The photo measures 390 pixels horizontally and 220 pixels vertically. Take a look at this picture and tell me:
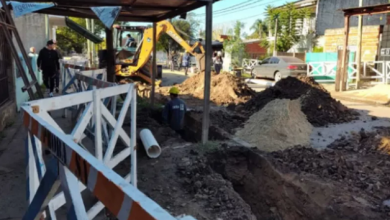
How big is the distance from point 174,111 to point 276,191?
10.3ft

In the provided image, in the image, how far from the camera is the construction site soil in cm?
452

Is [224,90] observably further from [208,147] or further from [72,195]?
[72,195]

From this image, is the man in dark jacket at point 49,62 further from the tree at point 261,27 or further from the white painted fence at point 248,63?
the tree at point 261,27

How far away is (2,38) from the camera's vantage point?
8617 millimetres

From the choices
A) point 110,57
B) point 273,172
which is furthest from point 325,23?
point 273,172

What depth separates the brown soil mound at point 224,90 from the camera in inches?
504

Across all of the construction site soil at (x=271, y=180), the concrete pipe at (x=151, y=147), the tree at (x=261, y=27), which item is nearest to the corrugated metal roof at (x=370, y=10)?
the construction site soil at (x=271, y=180)

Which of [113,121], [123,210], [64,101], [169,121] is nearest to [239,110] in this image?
[169,121]

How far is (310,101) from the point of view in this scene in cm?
957

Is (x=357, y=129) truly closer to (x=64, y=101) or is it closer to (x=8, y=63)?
(x=64, y=101)

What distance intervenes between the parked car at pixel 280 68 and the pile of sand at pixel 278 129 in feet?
39.0

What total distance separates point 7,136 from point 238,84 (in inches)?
348

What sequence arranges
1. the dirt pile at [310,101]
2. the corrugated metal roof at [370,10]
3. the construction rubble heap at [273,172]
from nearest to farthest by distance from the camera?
the construction rubble heap at [273,172] < the dirt pile at [310,101] < the corrugated metal roof at [370,10]

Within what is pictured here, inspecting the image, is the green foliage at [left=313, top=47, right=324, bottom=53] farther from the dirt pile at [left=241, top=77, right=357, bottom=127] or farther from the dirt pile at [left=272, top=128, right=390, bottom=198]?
the dirt pile at [left=272, top=128, right=390, bottom=198]
